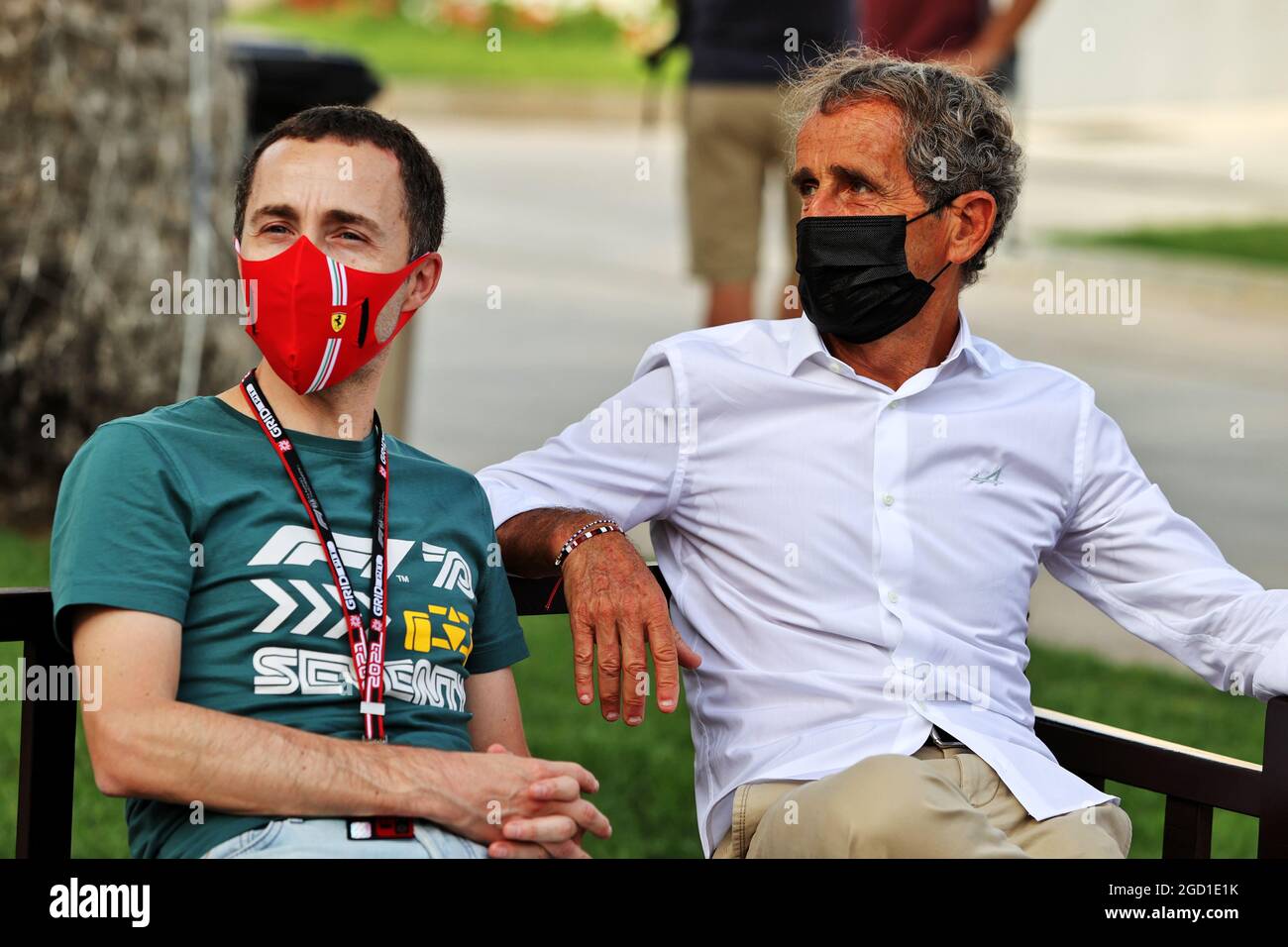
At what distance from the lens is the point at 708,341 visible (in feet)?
11.2

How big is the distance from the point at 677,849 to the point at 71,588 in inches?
100

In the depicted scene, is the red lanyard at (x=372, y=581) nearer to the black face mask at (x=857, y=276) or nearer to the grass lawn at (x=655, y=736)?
the black face mask at (x=857, y=276)

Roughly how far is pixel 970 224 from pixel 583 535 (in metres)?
0.96

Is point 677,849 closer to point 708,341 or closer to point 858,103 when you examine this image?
point 708,341

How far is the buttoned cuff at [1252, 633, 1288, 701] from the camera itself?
3.06m

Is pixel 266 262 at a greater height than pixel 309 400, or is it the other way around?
pixel 266 262

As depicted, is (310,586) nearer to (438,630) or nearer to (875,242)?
(438,630)

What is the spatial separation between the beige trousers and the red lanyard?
0.64 m

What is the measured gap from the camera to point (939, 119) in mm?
3320

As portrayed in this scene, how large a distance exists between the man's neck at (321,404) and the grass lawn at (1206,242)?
13.4 meters

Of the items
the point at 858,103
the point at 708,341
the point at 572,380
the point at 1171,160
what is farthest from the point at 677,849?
the point at 1171,160

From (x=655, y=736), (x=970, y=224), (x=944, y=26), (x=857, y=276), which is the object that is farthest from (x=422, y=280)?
(x=944, y=26)

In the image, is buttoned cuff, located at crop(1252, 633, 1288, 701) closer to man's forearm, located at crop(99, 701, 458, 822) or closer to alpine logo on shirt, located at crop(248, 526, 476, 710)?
alpine logo on shirt, located at crop(248, 526, 476, 710)

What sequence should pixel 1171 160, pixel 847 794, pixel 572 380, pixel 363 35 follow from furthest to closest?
pixel 363 35
pixel 1171 160
pixel 572 380
pixel 847 794
